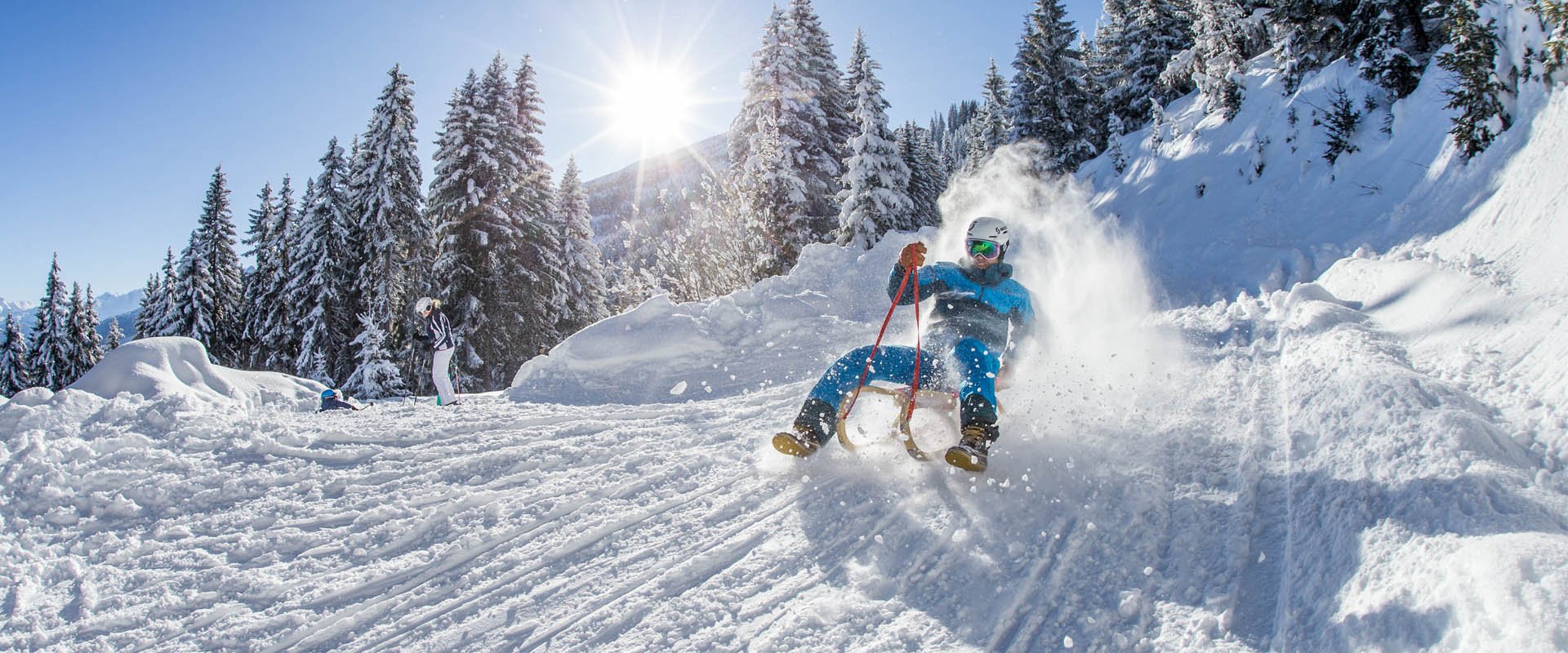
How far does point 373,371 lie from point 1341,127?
2369 cm

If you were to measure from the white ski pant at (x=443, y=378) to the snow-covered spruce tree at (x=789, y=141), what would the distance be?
601 inches

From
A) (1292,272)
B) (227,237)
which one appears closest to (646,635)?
(1292,272)

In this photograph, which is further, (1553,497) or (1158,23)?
(1158,23)

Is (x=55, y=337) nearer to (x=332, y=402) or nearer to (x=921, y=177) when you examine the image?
(x=332, y=402)

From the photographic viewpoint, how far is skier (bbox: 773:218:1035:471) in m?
3.85

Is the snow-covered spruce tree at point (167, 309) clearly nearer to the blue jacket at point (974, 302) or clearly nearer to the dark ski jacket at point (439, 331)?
the dark ski jacket at point (439, 331)

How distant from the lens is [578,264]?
25.2 metres

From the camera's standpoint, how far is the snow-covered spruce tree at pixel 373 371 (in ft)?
71.2

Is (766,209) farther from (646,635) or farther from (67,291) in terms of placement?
(67,291)

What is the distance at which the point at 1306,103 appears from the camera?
1173 centimetres

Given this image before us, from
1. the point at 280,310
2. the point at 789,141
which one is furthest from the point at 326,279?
the point at 789,141

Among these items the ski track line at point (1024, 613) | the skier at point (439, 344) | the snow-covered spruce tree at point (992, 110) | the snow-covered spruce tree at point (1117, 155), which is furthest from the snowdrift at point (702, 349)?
the snow-covered spruce tree at point (992, 110)

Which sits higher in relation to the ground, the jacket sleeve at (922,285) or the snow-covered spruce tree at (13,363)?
the snow-covered spruce tree at (13,363)

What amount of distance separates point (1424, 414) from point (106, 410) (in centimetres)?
766
